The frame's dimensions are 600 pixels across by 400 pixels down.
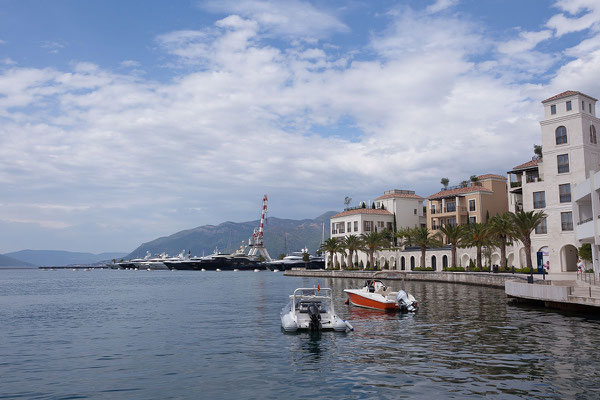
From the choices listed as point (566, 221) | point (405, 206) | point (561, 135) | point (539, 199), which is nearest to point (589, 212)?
A: point (566, 221)

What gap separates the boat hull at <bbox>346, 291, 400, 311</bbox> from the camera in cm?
3459

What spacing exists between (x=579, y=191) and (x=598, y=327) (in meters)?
26.8

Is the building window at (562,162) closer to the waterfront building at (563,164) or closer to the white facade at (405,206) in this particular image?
the waterfront building at (563,164)

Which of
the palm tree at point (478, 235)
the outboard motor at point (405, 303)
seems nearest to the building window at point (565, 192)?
the palm tree at point (478, 235)

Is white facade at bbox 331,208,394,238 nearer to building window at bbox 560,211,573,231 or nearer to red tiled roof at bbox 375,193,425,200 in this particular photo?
red tiled roof at bbox 375,193,425,200

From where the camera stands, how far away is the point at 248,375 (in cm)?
1694

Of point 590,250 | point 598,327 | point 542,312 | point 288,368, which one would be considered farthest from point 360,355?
point 590,250

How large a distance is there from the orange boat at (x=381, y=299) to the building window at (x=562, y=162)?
1406 inches

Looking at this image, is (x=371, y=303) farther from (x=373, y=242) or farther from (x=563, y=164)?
(x=373, y=242)

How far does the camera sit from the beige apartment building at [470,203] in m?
91.2

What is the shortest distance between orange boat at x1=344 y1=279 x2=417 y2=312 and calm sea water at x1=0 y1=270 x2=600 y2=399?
1125 mm

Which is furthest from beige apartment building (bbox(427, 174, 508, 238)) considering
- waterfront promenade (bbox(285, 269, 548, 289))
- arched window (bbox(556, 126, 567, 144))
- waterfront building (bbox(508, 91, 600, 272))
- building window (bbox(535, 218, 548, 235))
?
arched window (bbox(556, 126, 567, 144))

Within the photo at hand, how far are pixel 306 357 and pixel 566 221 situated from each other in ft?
172

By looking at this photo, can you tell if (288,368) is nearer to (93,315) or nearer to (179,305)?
(93,315)
